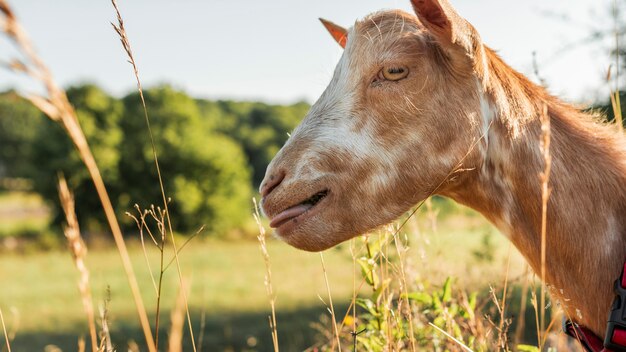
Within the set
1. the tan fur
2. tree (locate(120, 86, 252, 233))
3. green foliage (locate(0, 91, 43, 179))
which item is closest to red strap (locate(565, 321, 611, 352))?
the tan fur

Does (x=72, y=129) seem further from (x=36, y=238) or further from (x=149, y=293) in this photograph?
(x=36, y=238)

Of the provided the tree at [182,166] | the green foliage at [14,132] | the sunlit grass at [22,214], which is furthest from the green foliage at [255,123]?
the green foliage at [14,132]

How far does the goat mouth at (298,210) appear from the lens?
7.14 ft

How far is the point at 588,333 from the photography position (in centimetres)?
211

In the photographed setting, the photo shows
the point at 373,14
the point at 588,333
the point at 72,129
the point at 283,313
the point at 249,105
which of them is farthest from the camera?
the point at 249,105

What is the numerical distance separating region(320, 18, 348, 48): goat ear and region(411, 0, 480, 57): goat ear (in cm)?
87

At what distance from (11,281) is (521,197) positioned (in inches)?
939

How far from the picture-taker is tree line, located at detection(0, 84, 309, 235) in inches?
1356

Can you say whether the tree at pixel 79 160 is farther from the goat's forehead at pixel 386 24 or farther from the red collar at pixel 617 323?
the red collar at pixel 617 323

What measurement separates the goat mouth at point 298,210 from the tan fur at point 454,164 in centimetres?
2

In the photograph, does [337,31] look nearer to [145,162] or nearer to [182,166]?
[145,162]

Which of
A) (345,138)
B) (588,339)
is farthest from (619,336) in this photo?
(345,138)

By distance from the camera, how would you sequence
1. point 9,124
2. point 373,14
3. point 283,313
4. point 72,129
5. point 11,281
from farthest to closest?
point 9,124, point 11,281, point 283,313, point 373,14, point 72,129

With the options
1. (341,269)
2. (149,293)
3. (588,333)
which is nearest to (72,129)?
(588,333)
